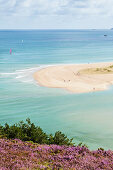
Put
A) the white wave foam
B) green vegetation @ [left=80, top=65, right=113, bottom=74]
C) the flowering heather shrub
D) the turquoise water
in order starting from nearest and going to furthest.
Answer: the flowering heather shrub < the turquoise water < the white wave foam < green vegetation @ [left=80, top=65, right=113, bottom=74]

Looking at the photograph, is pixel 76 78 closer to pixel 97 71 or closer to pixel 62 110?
pixel 97 71

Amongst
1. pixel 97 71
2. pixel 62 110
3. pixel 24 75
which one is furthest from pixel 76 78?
pixel 62 110

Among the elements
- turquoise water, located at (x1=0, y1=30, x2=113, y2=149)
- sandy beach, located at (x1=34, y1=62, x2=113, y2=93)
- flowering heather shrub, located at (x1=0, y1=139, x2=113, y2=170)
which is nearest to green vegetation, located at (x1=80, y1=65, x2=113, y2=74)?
sandy beach, located at (x1=34, y1=62, x2=113, y2=93)

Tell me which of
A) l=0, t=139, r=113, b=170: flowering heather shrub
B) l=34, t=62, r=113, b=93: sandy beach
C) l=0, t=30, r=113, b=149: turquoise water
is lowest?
l=0, t=139, r=113, b=170: flowering heather shrub

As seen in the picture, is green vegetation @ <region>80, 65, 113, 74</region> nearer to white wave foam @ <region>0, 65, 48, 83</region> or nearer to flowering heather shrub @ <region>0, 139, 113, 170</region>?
white wave foam @ <region>0, 65, 48, 83</region>

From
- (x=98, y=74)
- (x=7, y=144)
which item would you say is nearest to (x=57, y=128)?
(x=7, y=144)

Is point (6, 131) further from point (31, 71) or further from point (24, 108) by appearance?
point (31, 71)
